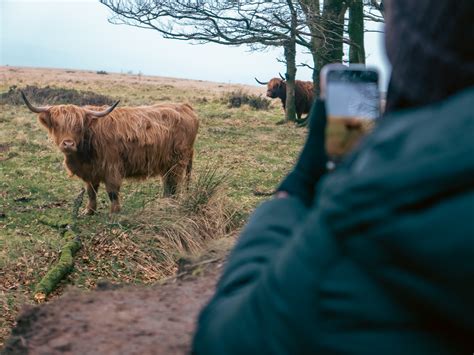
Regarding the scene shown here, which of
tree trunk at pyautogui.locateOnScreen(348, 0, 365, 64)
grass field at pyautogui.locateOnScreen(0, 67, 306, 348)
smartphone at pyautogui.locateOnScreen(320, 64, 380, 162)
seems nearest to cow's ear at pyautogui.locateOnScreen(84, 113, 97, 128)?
grass field at pyautogui.locateOnScreen(0, 67, 306, 348)

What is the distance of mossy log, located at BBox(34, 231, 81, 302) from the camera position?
5908mm

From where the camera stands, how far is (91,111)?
30.9 ft

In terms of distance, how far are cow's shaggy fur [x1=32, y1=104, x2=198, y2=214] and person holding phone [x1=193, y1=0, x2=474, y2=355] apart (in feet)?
26.8

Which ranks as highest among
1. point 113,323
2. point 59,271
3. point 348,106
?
point 348,106

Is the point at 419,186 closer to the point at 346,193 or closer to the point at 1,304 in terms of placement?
the point at 346,193

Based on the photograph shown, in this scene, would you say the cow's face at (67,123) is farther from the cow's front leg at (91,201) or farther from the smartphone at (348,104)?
the smartphone at (348,104)

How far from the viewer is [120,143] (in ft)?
31.3

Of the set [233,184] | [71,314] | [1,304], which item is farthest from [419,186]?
[233,184]

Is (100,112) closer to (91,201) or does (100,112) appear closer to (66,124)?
(66,124)

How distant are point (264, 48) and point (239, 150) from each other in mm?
2367

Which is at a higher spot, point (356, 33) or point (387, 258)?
point (356, 33)

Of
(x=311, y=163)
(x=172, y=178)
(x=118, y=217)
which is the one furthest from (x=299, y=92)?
(x=311, y=163)

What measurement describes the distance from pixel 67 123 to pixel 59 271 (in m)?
3.40

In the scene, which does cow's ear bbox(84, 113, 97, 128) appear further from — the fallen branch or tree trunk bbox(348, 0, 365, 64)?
tree trunk bbox(348, 0, 365, 64)
